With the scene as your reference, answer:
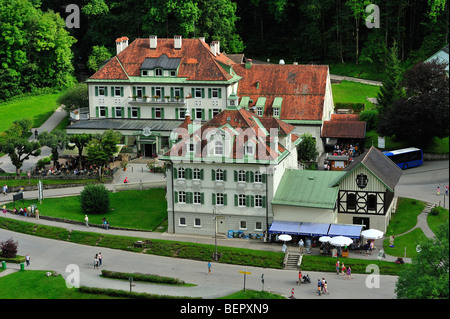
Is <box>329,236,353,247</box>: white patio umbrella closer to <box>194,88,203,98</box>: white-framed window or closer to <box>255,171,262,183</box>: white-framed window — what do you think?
<box>255,171,262,183</box>: white-framed window

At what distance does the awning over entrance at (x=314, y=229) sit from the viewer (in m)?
89.8

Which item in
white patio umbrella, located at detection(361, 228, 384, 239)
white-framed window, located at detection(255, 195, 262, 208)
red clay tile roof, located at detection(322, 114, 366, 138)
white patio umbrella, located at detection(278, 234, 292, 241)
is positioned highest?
red clay tile roof, located at detection(322, 114, 366, 138)

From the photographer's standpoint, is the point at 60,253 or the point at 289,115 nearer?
the point at 60,253

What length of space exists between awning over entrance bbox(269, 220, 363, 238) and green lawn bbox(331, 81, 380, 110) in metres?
41.7

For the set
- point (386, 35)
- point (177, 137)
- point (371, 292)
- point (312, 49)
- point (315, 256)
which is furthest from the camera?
point (312, 49)

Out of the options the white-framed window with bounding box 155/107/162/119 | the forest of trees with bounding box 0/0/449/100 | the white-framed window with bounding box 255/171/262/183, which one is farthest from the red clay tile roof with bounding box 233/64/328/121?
the white-framed window with bounding box 255/171/262/183

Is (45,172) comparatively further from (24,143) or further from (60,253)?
(60,253)

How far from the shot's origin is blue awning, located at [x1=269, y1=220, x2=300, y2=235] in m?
91.2

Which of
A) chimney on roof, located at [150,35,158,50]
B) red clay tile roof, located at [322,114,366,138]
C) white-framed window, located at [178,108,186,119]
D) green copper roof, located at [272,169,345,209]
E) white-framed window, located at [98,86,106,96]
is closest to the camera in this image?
green copper roof, located at [272,169,345,209]

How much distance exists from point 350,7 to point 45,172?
2461 inches

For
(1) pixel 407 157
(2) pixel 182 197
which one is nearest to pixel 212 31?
(1) pixel 407 157

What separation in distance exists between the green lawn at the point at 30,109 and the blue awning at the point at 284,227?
54.2 meters

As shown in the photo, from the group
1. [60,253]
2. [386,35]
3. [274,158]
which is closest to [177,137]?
[274,158]

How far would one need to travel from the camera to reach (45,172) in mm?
112375
